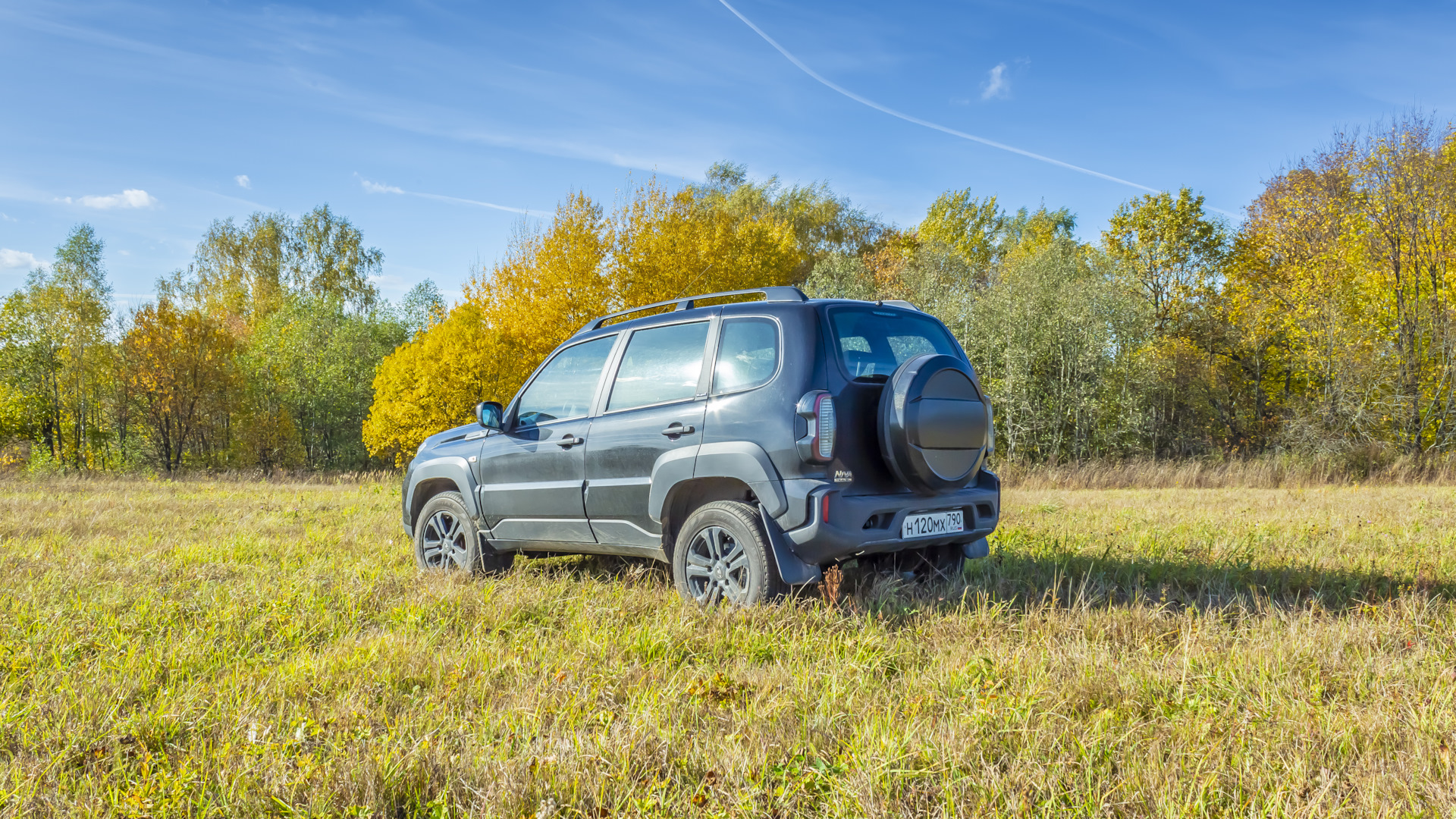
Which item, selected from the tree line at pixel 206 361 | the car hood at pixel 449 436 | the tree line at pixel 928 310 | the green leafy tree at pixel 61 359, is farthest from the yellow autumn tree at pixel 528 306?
the car hood at pixel 449 436

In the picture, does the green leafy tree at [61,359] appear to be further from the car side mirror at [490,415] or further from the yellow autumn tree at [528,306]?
the car side mirror at [490,415]

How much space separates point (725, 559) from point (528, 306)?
25840 millimetres

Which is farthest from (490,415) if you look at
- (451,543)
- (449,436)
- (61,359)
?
(61,359)

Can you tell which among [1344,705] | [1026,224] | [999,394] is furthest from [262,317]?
[1344,705]

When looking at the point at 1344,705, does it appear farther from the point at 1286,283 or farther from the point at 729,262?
the point at 729,262

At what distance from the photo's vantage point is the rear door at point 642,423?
482 centimetres

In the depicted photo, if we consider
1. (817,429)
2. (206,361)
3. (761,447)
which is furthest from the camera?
(206,361)

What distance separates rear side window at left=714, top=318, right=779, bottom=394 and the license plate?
1065mm

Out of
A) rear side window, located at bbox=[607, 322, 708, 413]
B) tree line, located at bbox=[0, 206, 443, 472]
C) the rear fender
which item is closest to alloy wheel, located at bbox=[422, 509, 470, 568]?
rear side window, located at bbox=[607, 322, 708, 413]

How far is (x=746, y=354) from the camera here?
4.64m

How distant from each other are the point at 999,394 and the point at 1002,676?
857 inches

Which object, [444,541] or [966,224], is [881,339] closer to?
[444,541]

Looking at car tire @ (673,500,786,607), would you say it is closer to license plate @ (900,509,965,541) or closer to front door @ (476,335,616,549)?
license plate @ (900,509,965,541)

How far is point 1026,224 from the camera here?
52.9 meters
